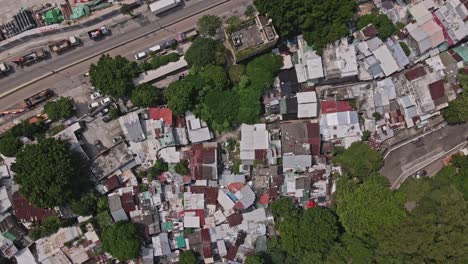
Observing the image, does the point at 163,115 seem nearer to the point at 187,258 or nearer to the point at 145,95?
the point at 145,95

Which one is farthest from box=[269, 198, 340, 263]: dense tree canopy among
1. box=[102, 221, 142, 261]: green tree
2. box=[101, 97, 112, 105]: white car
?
box=[101, 97, 112, 105]: white car

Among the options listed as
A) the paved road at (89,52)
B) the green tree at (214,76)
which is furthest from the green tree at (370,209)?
the paved road at (89,52)

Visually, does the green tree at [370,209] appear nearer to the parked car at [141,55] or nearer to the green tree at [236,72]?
the green tree at [236,72]

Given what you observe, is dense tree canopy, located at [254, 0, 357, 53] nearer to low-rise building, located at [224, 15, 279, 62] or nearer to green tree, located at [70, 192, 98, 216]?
low-rise building, located at [224, 15, 279, 62]

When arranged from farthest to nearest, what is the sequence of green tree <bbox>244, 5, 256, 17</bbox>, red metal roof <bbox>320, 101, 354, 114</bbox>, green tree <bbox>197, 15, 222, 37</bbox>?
1. green tree <bbox>244, 5, 256, 17</bbox>
2. red metal roof <bbox>320, 101, 354, 114</bbox>
3. green tree <bbox>197, 15, 222, 37</bbox>

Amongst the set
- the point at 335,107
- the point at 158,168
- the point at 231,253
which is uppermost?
the point at 335,107

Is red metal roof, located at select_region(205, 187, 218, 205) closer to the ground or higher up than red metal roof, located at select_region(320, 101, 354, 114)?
closer to the ground

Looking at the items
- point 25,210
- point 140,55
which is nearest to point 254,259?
point 25,210
